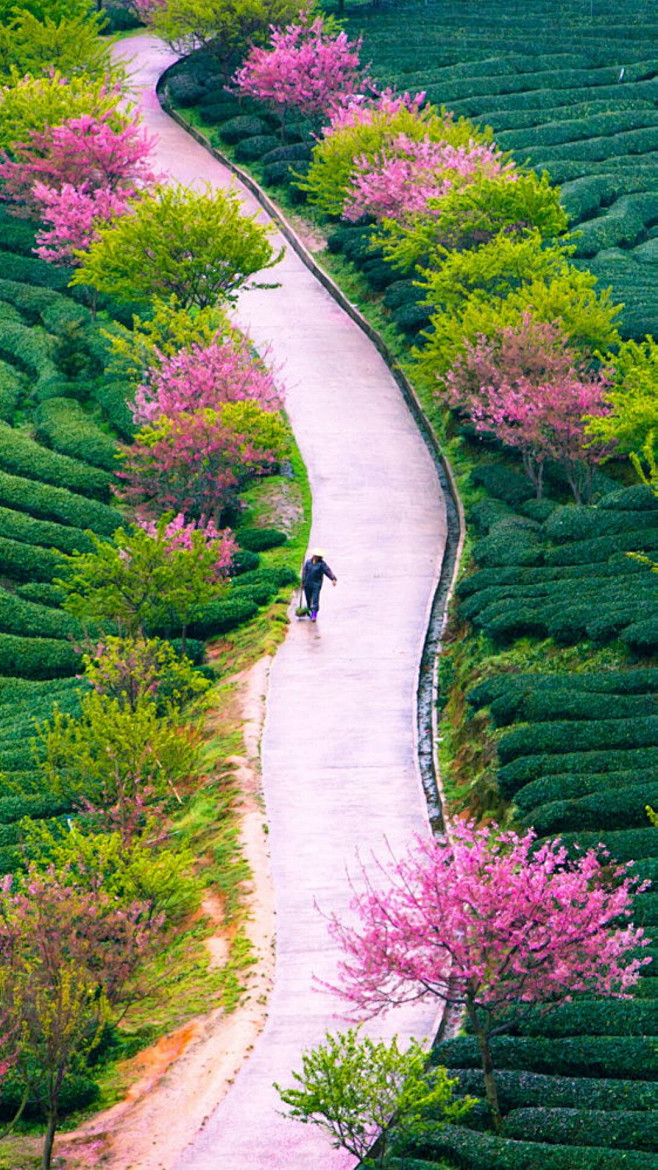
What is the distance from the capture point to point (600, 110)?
6888 centimetres

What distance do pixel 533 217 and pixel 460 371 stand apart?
810 centimetres

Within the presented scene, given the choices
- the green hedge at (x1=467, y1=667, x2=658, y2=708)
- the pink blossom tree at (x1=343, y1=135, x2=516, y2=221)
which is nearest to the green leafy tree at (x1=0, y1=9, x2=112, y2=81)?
the pink blossom tree at (x1=343, y1=135, x2=516, y2=221)

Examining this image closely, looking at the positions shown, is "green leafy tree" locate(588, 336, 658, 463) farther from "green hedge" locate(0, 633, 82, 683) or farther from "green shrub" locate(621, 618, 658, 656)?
"green hedge" locate(0, 633, 82, 683)

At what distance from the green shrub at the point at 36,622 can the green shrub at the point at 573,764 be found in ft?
42.7

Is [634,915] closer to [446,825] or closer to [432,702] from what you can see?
[446,825]

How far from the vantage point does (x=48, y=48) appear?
2559 inches

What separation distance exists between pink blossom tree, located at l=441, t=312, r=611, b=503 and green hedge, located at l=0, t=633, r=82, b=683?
33.7 feet

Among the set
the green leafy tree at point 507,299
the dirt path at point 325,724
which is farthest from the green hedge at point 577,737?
the green leafy tree at point 507,299

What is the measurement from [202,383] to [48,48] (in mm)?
27678

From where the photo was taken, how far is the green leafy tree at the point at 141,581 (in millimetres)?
35062

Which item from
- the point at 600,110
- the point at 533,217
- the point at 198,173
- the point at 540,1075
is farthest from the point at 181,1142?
the point at 600,110

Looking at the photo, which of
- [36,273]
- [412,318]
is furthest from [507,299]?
[36,273]

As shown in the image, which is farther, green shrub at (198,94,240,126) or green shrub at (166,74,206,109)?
green shrub at (166,74,206,109)

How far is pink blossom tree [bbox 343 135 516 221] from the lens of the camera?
50.5 m
